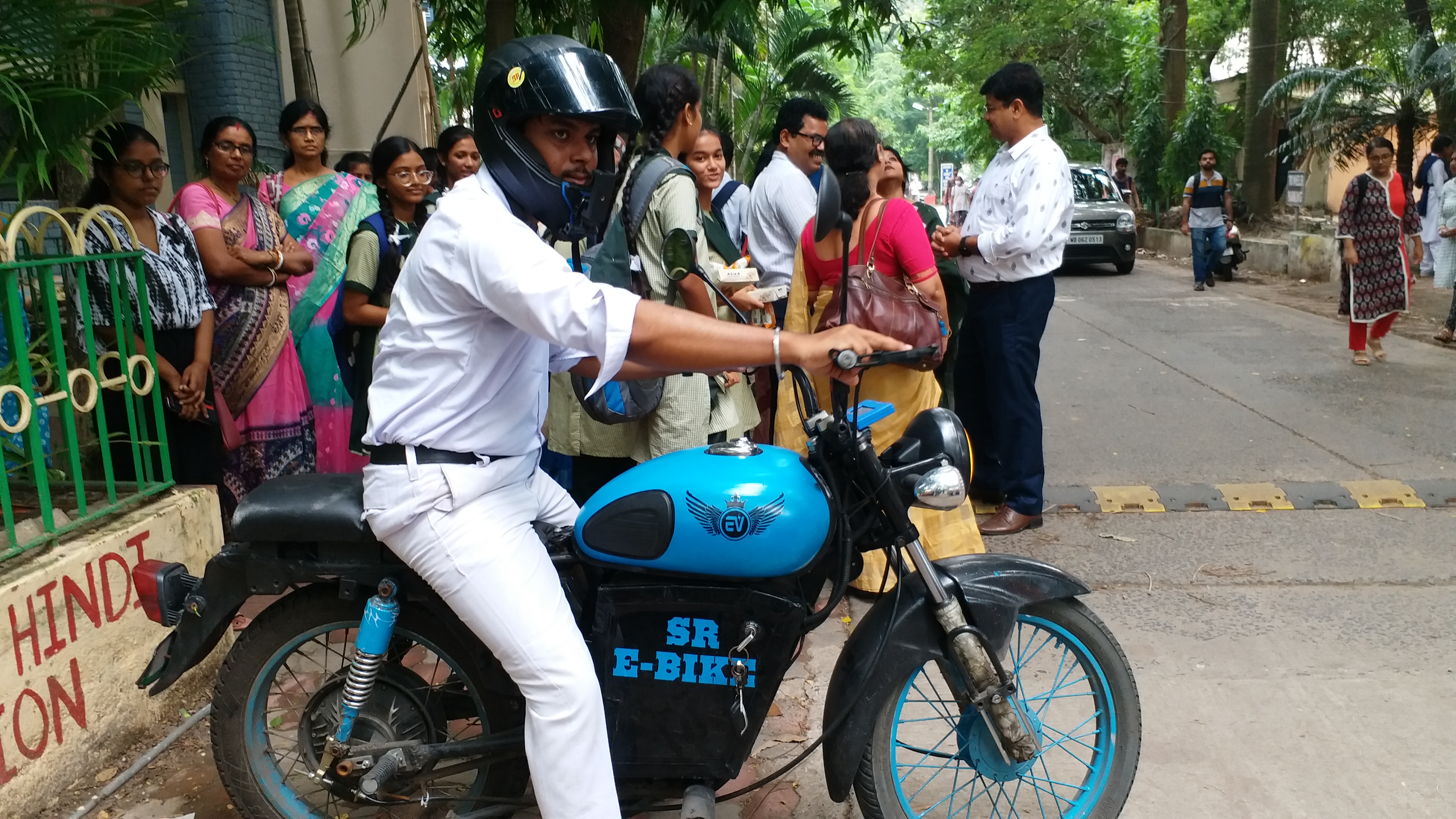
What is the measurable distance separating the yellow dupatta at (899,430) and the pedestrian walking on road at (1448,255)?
7.03 meters

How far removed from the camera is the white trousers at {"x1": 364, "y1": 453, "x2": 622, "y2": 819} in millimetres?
2332

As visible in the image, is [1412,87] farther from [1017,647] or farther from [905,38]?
[1017,647]

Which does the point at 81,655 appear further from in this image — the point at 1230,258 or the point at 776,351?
the point at 1230,258

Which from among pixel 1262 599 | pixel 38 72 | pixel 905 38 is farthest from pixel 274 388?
pixel 905 38

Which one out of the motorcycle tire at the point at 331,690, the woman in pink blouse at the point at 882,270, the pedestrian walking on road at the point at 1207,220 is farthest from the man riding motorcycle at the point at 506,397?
the pedestrian walking on road at the point at 1207,220

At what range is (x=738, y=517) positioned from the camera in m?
2.39

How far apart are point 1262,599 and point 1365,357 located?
5.36 meters

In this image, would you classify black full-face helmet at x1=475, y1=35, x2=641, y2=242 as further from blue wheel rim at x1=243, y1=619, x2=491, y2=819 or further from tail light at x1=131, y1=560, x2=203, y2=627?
tail light at x1=131, y1=560, x2=203, y2=627

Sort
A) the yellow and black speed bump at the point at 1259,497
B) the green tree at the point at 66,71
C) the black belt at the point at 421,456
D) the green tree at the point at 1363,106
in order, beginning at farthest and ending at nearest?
the green tree at the point at 1363,106 < the yellow and black speed bump at the point at 1259,497 < the green tree at the point at 66,71 < the black belt at the point at 421,456

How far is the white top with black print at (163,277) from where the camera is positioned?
3754 mm

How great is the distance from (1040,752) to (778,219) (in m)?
3.16

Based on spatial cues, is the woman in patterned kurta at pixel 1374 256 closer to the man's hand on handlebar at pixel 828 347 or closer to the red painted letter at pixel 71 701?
the man's hand on handlebar at pixel 828 347

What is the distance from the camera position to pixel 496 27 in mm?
6215

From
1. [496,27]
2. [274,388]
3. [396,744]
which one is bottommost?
[396,744]
